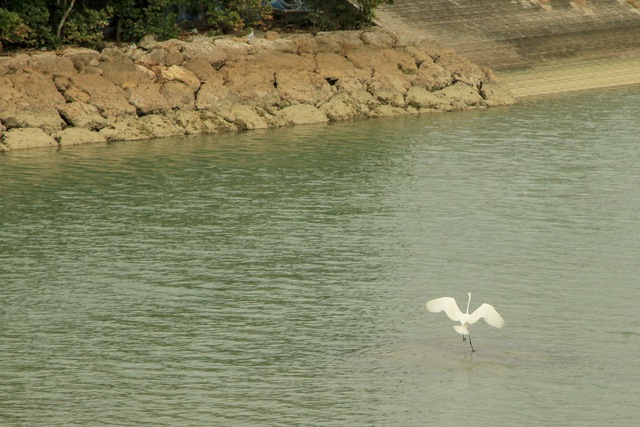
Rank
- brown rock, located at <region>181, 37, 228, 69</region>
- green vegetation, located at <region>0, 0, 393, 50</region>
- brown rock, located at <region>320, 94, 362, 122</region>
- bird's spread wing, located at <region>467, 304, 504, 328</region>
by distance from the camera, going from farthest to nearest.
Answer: brown rock, located at <region>320, 94, 362, 122</region> < brown rock, located at <region>181, 37, 228, 69</region> < green vegetation, located at <region>0, 0, 393, 50</region> < bird's spread wing, located at <region>467, 304, 504, 328</region>

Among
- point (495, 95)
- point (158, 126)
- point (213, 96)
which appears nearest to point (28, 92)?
point (158, 126)

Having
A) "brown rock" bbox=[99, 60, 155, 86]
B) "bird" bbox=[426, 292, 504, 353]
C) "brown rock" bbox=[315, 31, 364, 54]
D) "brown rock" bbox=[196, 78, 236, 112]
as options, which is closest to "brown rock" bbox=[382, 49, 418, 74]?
"brown rock" bbox=[315, 31, 364, 54]

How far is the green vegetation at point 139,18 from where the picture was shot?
27891mm

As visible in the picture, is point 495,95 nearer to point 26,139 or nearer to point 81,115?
point 81,115

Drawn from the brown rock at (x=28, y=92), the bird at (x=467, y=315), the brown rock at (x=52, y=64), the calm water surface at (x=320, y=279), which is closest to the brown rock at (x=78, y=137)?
the calm water surface at (x=320, y=279)

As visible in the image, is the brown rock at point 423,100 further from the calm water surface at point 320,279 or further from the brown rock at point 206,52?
the brown rock at point 206,52

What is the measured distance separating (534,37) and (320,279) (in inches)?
844

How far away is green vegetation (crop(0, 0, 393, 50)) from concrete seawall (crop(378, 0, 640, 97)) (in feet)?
4.74

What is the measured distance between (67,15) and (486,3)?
43.1 feet

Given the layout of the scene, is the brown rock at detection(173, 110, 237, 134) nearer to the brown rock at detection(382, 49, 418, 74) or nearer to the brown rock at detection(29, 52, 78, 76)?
the brown rock at detection(29, 52, 78, 76)

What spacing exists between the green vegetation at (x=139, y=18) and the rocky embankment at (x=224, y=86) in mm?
989

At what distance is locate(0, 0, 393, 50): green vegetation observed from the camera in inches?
1098

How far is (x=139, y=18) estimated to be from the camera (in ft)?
98.4

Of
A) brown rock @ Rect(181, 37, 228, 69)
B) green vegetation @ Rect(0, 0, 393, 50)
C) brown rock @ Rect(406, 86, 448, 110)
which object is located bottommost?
brown rock @ Rect(406, 86, 448, 110)
